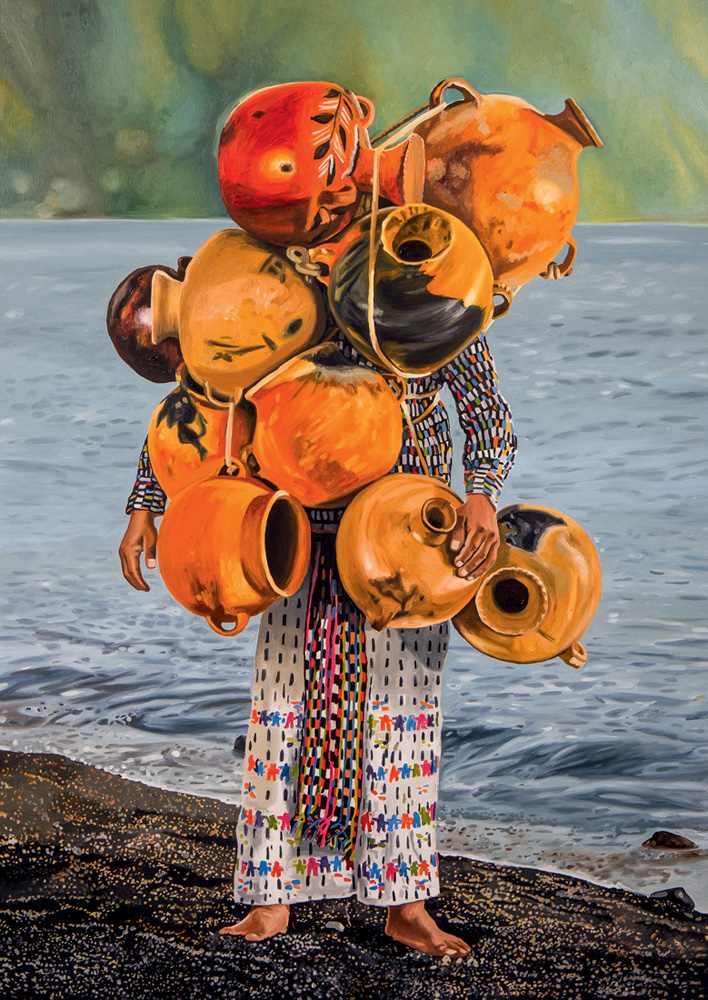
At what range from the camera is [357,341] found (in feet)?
4.35

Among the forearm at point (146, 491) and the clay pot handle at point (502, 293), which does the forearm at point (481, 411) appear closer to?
the clay pot handle at point (502, 293)

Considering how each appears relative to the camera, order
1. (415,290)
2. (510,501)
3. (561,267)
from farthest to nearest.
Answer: (510,501) → (561,267) → (415,290)

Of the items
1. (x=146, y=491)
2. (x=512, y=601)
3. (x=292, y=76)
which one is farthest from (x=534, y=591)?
(x=292, y=76)

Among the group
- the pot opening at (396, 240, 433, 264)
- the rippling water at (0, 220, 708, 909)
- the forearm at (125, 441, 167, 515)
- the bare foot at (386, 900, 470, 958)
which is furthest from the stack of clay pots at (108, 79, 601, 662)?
the rippling water at (0, 220, 708, 909)

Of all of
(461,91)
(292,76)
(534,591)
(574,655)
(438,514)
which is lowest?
(574,655)

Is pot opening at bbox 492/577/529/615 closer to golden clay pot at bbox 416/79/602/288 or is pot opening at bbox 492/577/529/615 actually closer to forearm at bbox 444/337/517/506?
forearm at bbox 444/337/517/506

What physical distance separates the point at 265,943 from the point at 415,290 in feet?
3.14

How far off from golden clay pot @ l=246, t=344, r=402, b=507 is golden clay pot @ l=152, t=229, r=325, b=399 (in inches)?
1.2

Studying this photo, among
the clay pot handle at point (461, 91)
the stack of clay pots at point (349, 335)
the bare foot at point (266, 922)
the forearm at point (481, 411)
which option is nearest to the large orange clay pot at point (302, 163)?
the stack of clay pots at point (349, 335)

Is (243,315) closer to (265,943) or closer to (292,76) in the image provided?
(292,76)

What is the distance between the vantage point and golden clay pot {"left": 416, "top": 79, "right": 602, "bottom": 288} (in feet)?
4.60

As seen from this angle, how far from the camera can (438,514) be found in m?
1.35

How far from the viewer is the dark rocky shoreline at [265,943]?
151cm

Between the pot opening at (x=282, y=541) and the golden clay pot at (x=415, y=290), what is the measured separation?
0.23m
